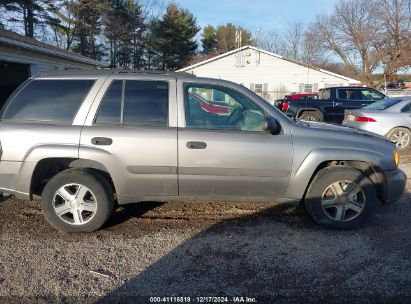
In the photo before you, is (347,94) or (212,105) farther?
(347,94)

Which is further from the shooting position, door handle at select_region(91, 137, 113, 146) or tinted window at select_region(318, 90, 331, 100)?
tinted window at select_region(318, 90, 331, 100)

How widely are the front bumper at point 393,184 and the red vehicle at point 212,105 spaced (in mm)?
1992

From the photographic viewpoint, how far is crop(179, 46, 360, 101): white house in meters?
33.0

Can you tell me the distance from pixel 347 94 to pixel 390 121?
15.8ft

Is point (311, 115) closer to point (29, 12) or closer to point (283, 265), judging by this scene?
point (283, 265)

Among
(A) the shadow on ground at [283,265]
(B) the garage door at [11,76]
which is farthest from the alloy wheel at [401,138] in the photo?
(B) the garage door at [11,76]

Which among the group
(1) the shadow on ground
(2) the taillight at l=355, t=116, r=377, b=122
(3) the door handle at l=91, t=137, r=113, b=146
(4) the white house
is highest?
(4) the white house

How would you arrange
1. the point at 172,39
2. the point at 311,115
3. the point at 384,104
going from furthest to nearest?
the point at 172,39 < the point at 311,115 < the point at 384,104

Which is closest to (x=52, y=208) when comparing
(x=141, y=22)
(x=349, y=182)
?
(x=349, y=182)

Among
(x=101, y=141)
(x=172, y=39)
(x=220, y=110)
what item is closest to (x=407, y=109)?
(x=220, y=110)

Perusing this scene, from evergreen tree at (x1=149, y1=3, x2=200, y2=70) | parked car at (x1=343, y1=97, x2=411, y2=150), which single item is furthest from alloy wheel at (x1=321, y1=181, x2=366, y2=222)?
evergreen tree at (x1=149, y1=3, x2=200, y2=70)

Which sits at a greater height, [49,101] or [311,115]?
[49,101]

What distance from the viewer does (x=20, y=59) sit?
39.3 feet

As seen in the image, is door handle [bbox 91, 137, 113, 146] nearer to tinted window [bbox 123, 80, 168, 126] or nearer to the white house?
tinted window [bbox 123, 80, 168, 126]
